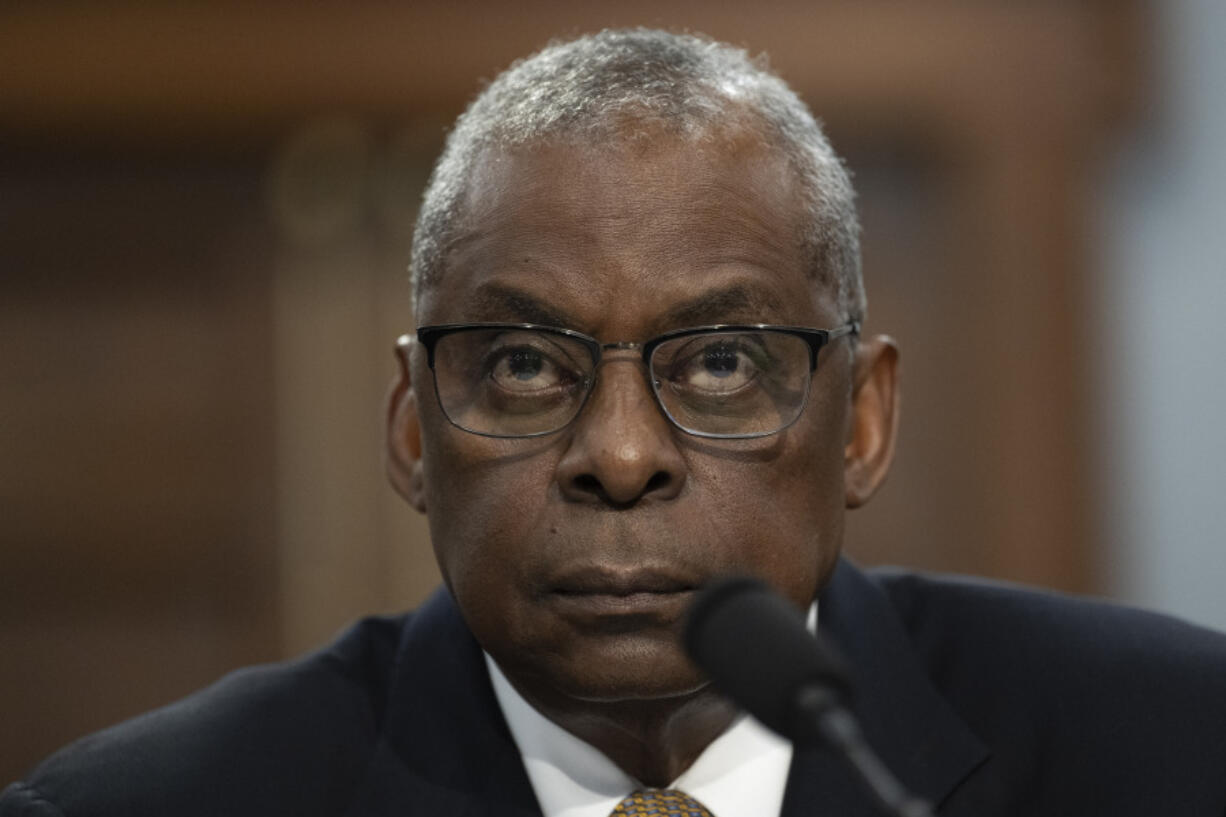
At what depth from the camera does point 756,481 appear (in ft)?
5.34

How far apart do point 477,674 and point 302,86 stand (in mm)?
2255

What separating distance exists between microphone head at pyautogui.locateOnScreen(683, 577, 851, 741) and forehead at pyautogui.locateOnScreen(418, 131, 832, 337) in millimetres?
612

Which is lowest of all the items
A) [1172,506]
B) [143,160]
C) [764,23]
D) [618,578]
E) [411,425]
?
Answer: [1172,506]

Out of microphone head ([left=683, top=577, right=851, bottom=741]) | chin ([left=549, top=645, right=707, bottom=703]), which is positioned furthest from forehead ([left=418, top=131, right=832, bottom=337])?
microphone head ([left=683, top=577, right=851, bottom=741])

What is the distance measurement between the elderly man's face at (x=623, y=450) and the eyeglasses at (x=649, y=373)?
17mm

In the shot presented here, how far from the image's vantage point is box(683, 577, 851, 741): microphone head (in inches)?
37.9

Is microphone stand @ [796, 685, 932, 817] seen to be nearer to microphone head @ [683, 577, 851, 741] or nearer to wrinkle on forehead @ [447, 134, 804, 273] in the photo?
microphone head @ [683, 577, 851, 741]

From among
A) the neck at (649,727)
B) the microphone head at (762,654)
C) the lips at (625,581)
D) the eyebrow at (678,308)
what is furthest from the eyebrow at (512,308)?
the microphone head at (762,654)

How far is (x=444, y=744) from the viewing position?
1840mm

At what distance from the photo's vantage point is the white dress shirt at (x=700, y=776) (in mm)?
A: 1758

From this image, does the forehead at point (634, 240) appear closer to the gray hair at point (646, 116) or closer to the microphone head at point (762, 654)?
the gray hair at point (646, 116)

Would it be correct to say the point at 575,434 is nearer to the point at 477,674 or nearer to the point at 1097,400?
the point at 477,674

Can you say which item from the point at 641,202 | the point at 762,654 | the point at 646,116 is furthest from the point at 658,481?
Answer: the point at 762,654

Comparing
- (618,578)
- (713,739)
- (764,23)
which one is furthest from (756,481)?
(764,23)
